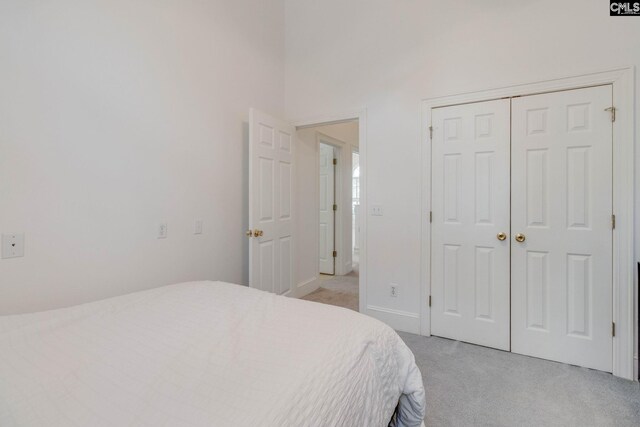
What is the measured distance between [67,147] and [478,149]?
2780 mm

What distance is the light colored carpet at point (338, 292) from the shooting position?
11.6 feet

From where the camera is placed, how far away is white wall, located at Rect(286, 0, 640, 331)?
2.14 metres

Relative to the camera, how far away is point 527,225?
7.55 feet

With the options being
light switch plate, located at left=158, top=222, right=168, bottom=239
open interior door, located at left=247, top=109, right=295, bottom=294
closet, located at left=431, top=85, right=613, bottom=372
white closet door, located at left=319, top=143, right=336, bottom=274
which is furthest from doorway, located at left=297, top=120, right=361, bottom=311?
light switch plate, located at left=158, top=222, right=168, bottom=239

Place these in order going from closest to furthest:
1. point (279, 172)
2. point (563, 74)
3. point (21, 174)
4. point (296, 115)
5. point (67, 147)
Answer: point (21, 174), point (67, 147), point (563, 74), point (279, 172), point (296, 115)

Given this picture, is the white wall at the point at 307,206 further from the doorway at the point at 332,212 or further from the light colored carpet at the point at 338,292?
the light colored carpet at the point at 338,292

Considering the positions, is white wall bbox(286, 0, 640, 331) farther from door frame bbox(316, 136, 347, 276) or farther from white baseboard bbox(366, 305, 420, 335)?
door frame bbox(316, 136, 347, 276)

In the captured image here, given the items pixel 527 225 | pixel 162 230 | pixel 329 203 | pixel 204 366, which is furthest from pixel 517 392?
pixel 329 203

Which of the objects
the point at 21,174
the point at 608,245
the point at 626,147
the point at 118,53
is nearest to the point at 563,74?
the point at 626,147

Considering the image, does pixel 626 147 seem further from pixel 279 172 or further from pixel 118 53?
pixel 118 53

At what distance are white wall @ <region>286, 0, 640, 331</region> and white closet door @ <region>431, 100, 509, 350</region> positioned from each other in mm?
192

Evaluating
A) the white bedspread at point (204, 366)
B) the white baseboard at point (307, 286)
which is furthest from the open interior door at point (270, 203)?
the white bedspread at point (204, 366)

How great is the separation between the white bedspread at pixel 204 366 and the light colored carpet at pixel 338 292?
2164 millimetres

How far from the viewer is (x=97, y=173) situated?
177 centimetres
